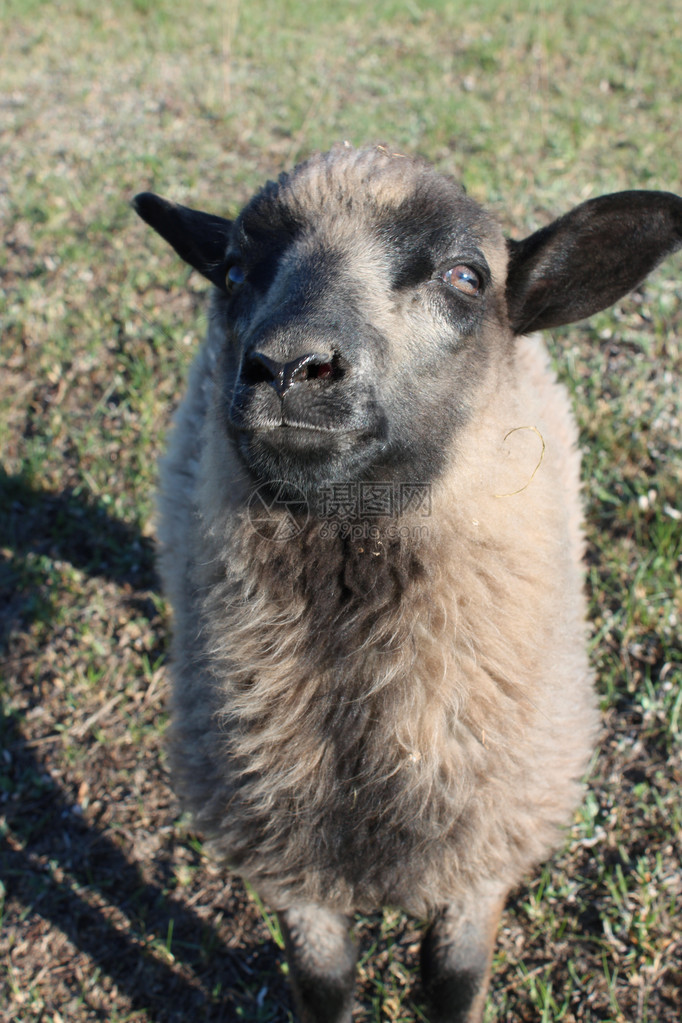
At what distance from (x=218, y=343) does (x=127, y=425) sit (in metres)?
1.34

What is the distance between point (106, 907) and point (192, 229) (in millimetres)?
2845

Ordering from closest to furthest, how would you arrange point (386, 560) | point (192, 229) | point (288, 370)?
point (288, 370) < point (386, 560) < point (192, 229)

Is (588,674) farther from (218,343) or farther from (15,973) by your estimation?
(15,973)

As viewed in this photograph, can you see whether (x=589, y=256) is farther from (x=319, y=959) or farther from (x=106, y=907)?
(x=106, y=907)

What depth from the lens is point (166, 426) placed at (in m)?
4.91

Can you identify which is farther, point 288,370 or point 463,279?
point 463,279

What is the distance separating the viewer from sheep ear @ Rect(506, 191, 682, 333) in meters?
2.42

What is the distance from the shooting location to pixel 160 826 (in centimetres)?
371

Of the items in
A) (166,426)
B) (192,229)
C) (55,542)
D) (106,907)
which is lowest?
(106,907)

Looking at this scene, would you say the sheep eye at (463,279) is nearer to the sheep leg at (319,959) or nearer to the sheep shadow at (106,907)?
the sheep leg at (319,959)

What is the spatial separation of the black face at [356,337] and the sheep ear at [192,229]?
405 mm

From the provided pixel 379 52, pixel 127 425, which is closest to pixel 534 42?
pixel 379 52

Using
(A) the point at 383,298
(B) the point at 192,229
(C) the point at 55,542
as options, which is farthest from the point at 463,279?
(C) the point at 55,542

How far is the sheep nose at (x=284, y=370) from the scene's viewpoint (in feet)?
6.49
